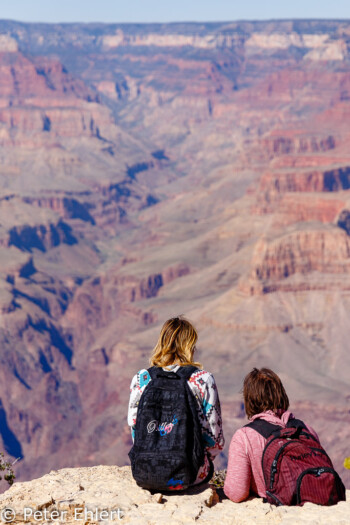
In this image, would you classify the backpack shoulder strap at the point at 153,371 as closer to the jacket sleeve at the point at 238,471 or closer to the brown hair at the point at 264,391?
the brown hair at the point at 264,391

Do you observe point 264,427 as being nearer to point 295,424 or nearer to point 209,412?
point 295,424

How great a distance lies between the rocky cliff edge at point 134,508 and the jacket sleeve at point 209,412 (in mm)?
677

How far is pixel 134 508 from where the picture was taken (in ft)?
38.1

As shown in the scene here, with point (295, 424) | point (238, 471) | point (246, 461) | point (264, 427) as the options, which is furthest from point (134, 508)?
point (295, 424)

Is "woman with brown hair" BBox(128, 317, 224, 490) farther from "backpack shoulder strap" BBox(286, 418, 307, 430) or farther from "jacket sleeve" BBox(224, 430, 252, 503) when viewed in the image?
"backpack shoulder strap" BBox(286, 418, 307, 430)

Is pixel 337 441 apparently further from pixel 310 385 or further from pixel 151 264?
pixel 151 264

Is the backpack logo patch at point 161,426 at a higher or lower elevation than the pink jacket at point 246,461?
higher

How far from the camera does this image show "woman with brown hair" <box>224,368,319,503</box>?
1188 centimetres

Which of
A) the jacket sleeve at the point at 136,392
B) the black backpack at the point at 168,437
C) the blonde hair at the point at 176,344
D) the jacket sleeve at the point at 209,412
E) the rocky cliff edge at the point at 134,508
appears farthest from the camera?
the jacket sleeve at the point at 136,392

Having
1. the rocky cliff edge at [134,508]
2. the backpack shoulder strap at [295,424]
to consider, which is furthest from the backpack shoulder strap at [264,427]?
the rocky cliff edge at [134,508]

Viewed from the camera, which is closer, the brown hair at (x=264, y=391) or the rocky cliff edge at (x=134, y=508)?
the rocky cliff edge at (x=134, y=508)

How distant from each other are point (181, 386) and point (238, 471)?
4.41ft

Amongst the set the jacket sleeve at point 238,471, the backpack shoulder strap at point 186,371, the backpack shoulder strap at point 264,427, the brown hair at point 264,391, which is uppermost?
the backpack shoulder strap at point 186,371

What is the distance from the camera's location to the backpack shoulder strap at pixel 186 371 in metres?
12.1
